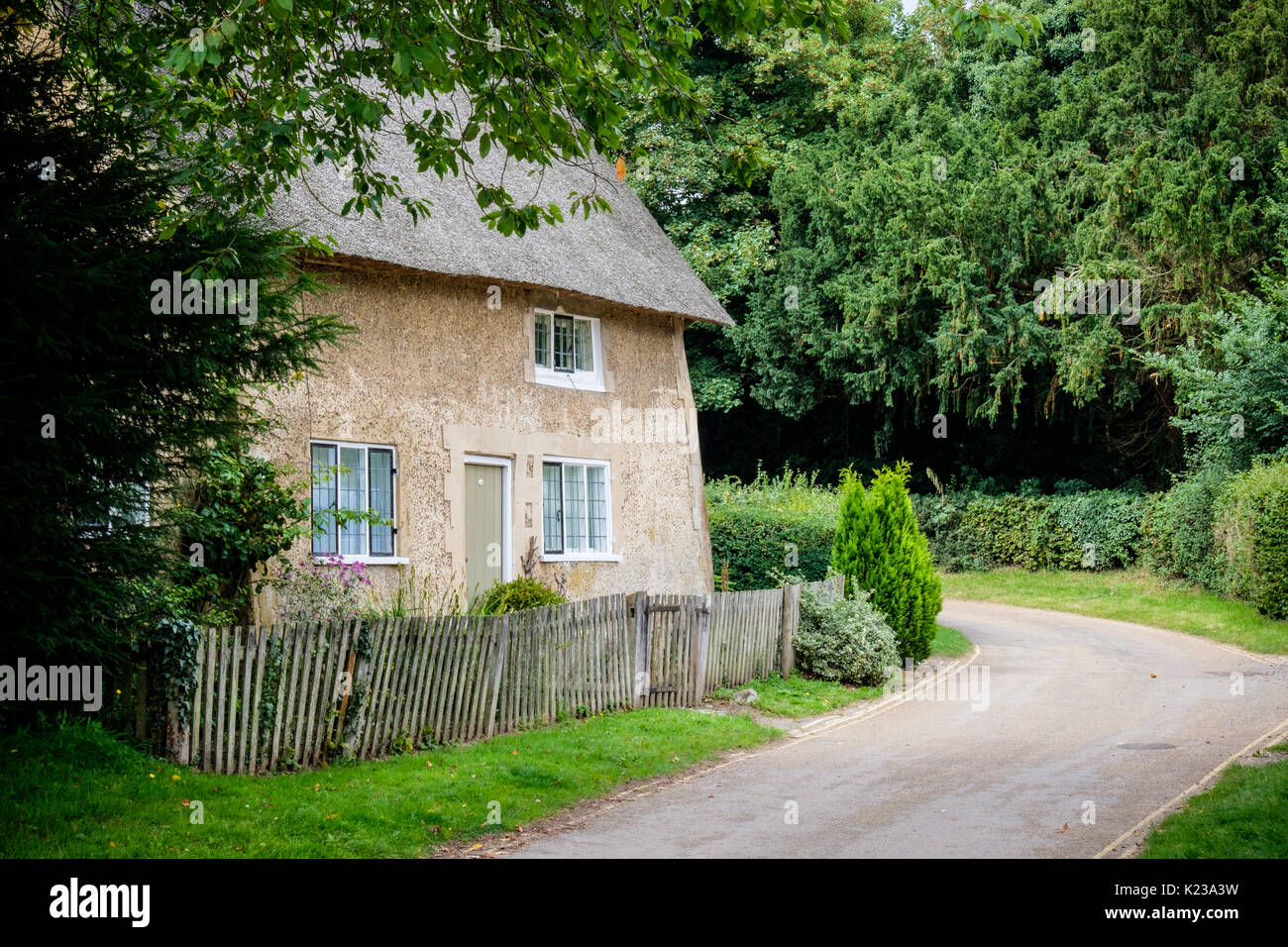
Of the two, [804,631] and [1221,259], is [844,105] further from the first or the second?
[804,631]

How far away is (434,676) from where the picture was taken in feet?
32.8

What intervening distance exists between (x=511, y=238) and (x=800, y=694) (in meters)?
7.72

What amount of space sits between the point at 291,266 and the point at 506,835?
4776 millimetres

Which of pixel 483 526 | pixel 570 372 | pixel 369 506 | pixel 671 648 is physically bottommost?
pixel 671 648

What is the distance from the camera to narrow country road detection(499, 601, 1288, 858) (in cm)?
752

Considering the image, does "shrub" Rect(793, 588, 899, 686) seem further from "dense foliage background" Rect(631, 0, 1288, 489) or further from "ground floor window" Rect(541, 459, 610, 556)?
"dense foliage background" Rect(631, 0, 1288, 489)

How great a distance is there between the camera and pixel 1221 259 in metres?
24.8

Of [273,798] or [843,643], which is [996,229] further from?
[273,798]

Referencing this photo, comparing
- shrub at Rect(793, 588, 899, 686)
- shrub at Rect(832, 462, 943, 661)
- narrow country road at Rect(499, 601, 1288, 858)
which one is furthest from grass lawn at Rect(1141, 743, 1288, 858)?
shrub at Rect(832, 462, 943, 661)

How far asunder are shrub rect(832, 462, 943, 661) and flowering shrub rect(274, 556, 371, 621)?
7552 mm

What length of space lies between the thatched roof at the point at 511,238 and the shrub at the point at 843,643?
5.52m

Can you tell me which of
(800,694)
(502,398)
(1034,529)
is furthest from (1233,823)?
(1034,529)
